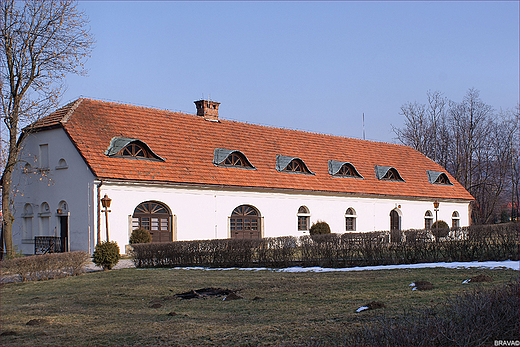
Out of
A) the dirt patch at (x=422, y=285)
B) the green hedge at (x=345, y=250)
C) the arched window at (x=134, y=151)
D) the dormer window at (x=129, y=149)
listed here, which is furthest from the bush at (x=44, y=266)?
the dirt patch at (x=422, y=285)

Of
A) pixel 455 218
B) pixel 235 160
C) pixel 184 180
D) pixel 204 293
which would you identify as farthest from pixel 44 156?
pixel 455 218

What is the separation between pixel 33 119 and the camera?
26141mm

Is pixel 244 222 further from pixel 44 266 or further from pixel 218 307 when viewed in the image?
pixel 218 307

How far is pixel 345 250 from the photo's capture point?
16.6 metres

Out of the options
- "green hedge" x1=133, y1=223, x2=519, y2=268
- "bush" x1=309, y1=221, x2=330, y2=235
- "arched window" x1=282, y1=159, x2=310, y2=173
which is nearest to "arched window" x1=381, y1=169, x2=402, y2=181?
"arched window" x1=282, y1=159, x2=310, y2=173

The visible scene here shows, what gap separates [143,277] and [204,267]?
3122 mm

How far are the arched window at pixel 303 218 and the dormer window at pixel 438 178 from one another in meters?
14.1

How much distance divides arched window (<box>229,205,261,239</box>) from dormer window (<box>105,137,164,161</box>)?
5.54 metres

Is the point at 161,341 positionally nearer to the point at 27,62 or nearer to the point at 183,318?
the point at 183,318

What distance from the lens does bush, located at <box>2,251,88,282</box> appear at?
1634 centimetres

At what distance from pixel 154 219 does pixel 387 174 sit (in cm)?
1999

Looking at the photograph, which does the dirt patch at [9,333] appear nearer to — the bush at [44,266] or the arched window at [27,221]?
the bush at [44,266]

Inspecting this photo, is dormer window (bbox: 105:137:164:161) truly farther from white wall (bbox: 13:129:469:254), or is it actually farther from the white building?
white wall (bbox: 13:129:469:254)

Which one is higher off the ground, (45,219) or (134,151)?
(134,151)
